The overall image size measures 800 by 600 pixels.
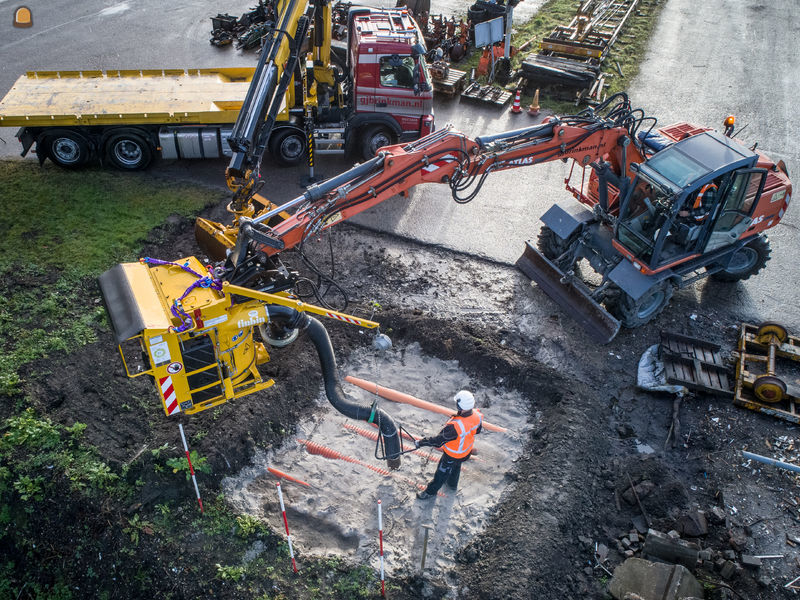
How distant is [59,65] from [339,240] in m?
11.4

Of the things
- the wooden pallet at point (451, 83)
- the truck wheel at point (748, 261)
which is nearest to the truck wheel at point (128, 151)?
the wooden pallet at point (451, 83)

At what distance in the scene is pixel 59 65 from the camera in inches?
713

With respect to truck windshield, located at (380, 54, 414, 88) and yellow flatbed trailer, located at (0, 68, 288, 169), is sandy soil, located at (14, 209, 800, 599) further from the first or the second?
truck windshield, located at (380, 54, 414, 88)

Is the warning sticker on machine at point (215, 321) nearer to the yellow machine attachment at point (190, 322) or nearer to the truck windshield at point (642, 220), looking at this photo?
the yellow machine attachment at point (190, 322)

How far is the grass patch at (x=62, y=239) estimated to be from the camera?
9758 mm

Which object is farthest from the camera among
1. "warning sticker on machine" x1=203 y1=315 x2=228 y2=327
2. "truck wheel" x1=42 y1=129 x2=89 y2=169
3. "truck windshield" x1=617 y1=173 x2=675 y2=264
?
"truck wheel" x1=42 y1=129 x2=89 y2=169

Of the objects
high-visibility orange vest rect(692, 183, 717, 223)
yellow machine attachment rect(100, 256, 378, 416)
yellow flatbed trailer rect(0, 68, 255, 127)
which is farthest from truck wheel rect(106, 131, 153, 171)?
high-visibility orange vest rect(692, 183, 717, 223)

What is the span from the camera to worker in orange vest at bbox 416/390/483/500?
7625mm

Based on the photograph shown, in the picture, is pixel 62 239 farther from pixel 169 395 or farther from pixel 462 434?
pixel 462 434

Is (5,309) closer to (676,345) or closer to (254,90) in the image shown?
(254,90)

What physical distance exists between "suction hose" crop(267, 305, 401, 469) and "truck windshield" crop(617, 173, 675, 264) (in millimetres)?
4862

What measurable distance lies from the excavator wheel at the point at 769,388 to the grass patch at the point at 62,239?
9.78m

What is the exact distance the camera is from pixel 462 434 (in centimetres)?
765

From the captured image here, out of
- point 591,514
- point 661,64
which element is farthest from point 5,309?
point 661,64
